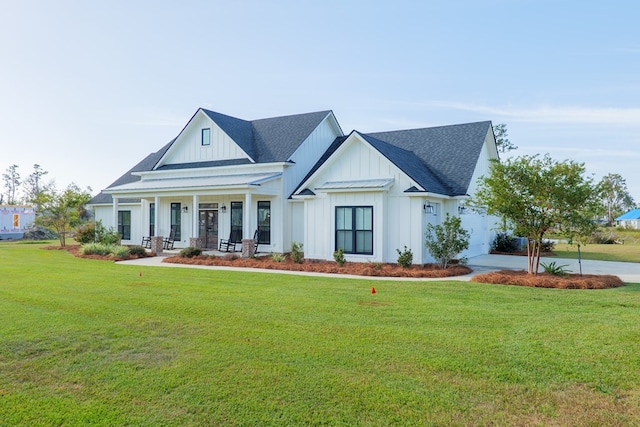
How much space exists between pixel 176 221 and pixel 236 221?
13.6 ft

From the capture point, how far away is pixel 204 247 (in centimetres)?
2269

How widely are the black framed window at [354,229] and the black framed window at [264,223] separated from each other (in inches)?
184

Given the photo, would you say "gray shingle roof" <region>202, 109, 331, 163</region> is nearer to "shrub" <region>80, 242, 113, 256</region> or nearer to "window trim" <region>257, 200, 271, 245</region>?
"window trim" <region>257, 200, 271, 245</region>

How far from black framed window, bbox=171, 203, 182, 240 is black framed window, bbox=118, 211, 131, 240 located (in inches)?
155

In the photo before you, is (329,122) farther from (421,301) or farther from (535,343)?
(535,343)

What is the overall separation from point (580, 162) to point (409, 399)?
1079cm

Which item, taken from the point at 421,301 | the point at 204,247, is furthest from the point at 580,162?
the point at 204,247

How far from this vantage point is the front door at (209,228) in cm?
2242

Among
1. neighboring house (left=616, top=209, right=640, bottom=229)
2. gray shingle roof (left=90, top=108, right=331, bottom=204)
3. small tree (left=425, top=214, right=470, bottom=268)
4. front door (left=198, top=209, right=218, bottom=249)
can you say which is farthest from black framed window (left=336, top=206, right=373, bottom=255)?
neighboring house (left=616, top=209, right=640, bottom=229)

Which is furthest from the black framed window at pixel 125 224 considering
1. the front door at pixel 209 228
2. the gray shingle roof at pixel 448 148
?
the gray shingle roof at pixel 448 148

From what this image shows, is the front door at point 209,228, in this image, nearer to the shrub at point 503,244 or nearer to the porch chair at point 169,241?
the porch chair at point 169,241

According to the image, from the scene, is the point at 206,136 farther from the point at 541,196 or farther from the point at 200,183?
the point at 541,196

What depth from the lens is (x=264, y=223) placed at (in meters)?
20.9

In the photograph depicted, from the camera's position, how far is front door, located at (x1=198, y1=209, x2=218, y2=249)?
22.4 m
